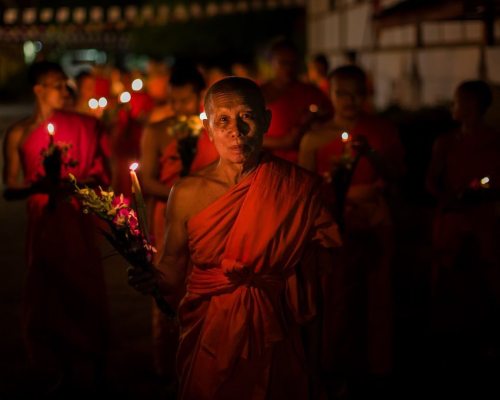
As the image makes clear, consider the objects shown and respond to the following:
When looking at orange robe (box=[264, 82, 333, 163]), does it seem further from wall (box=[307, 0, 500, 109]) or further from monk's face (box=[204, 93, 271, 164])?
wall (box=[307, 0, 500, 109])

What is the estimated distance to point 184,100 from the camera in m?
5.80

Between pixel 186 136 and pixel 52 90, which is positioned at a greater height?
pixel 52 90

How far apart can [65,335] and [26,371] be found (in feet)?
1.72

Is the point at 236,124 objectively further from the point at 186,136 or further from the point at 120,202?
the point at 186,136

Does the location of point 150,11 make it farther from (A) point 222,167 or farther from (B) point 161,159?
(A) point 222,167

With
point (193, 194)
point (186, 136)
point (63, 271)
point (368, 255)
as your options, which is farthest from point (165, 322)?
point (193, 194)

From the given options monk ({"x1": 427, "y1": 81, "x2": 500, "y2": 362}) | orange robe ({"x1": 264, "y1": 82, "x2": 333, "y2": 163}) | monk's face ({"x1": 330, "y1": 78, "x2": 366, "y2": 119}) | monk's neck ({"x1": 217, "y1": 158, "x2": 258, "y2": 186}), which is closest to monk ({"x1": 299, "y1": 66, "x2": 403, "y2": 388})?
monk's face ({"x1": 330, "y1": 78, "x2": 366, "y2": 119})

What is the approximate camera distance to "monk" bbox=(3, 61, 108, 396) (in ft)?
18.6

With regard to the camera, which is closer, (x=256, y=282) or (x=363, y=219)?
(x=256, y=282)

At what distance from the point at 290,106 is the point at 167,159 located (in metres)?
1.92

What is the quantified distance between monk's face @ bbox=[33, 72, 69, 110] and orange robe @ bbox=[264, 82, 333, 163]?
1.89m

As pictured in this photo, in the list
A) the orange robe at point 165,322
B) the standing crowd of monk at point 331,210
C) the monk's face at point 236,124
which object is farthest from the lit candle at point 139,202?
the orange robe at point 165,322

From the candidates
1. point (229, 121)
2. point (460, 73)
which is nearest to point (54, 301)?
point (229, 121)

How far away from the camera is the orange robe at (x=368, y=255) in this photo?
18.4 ft
